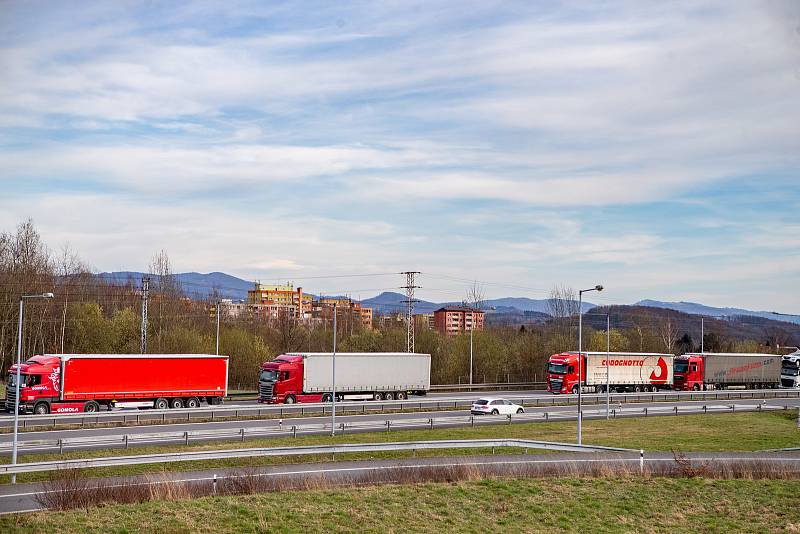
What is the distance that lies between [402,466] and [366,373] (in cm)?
3152

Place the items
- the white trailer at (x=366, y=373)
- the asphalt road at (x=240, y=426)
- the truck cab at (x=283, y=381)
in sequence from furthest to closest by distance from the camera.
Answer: the white trailer at (x=366, y=373)
the truck cab at (x=283, y=381)
the asphalt road at (x=240, y=426)

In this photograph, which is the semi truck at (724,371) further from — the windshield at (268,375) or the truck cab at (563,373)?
the windshield at (268,375)

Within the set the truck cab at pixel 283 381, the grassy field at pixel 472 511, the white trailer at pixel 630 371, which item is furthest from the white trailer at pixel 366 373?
the grassy field at pixel 472 511

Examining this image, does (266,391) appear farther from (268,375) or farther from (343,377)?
(343,377)

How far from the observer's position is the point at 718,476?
30234 mm

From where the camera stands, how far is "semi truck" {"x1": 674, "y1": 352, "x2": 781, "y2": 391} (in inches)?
3312

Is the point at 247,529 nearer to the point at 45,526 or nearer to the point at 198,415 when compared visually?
the point at 45,526

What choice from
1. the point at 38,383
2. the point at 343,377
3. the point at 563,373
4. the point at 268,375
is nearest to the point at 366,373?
the point at 343,377

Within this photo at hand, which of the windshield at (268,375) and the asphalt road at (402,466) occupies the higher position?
the windshield at (268,375)

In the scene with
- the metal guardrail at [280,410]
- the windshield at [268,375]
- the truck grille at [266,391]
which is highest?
the windshield at [268,375]

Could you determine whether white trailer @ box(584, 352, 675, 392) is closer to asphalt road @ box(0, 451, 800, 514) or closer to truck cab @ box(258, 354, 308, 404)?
truck cab @ box(258, 354, 308, 404)

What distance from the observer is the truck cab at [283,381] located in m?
59.1

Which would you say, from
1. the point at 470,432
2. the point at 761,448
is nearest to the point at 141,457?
the point at 470,432

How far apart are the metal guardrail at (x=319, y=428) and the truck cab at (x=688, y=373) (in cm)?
2073
